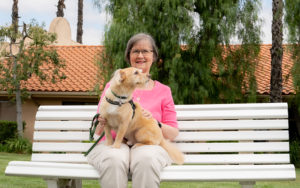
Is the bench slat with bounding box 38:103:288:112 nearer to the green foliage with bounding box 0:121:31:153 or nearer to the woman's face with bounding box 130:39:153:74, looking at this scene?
the woman's face with bounding box 130:39:153:74

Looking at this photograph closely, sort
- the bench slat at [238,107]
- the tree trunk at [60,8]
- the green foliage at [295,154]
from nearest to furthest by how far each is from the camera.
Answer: the bench slat at [238,107] → the green foliage at [295,154] → the tree trunk at [60,8]

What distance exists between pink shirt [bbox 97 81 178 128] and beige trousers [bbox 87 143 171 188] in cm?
54

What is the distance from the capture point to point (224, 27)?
1030cm

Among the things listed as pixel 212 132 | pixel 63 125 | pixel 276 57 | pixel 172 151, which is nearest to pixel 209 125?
pixel 212 132

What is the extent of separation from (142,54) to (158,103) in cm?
46

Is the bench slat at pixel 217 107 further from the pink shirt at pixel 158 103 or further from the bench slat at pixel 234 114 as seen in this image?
the pink shirt at pixel 158 103

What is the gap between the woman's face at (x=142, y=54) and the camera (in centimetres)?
352

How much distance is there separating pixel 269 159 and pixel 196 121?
2.43 ft

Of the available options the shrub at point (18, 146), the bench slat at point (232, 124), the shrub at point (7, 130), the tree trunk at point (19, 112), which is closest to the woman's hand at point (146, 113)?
the bench slat at point (232, 124)

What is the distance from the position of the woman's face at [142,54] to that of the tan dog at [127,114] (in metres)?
0.49

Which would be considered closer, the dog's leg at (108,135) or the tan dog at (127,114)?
the tan dog at (127,114)

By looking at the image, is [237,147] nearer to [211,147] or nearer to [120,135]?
[211,147]

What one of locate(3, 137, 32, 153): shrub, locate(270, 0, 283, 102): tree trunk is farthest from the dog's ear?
locate(3, 137, 32, 153): shrub

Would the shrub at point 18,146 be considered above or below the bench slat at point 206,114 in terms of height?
below
